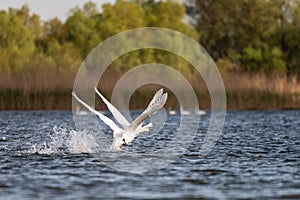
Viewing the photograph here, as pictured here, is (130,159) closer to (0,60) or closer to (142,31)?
(0,60)

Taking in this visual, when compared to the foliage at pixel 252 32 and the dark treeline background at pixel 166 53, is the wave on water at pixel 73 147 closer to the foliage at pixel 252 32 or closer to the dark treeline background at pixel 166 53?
the dark treeline background at pixel 166 53

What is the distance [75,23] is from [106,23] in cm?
511

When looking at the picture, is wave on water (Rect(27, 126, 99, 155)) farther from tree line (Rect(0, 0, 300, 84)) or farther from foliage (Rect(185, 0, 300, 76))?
foliage (Rect(185, 0, 300, 76))

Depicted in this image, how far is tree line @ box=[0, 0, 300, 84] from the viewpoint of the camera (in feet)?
212

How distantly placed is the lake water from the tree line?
36521mm

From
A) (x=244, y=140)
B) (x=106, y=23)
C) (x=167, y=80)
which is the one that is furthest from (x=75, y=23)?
(x=244, y=140)

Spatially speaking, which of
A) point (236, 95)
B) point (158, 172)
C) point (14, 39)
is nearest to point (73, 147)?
point (158, 172)

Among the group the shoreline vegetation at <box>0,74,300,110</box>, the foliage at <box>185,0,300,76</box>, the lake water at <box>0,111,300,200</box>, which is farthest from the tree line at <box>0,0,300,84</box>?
the lake water at <box>0,111,300,200</box>

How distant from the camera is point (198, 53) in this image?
67.1m

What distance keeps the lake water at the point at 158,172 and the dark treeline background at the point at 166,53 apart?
17.8 m

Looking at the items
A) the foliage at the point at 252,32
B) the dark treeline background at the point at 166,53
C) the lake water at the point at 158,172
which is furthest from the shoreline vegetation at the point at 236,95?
the foliage at the point at 252,32

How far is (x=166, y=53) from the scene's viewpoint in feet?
214

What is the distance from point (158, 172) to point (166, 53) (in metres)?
48.8

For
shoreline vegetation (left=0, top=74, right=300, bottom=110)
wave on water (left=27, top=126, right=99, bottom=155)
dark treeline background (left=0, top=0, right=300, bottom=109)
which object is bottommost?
wave on water (left=27, top=126, right=99, bottom=155)
